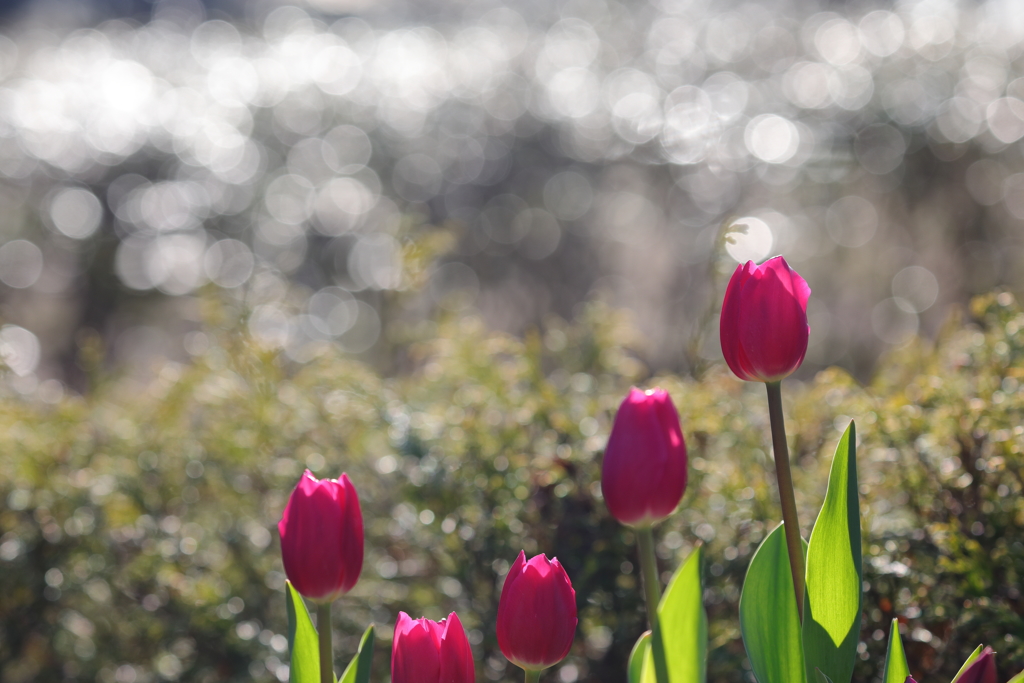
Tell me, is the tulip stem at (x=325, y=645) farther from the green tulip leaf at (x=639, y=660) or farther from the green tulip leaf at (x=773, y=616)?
the green tulip leaf at (x=773, y=616)

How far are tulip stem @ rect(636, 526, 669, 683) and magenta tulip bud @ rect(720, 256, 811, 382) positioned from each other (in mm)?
248

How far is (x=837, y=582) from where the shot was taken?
1.02m

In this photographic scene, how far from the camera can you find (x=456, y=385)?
202 centimetres

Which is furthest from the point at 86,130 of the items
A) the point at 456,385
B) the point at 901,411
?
the point at 901,411

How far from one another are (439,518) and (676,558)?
0.48m

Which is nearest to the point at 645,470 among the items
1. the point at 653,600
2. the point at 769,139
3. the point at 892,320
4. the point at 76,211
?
the point at 653,600

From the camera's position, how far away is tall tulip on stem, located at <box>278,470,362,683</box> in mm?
1023

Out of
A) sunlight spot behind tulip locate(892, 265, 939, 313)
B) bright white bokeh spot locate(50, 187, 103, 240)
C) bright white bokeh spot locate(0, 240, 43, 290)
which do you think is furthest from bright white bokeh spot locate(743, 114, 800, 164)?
bright white bokeh spot locate(0, 240, 43, 290)

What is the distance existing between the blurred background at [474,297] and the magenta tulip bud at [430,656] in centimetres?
54

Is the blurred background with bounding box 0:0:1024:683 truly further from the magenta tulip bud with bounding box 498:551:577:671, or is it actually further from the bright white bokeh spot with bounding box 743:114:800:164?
the magenta tulip bud with bounding box 498:551:577:671

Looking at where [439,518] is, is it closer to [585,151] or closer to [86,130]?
[585,151]

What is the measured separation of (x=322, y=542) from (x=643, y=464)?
1.36 feet

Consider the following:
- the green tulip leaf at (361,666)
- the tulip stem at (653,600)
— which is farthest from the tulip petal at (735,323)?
the green tulip leaf at (361,666)

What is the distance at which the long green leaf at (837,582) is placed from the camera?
1013 mm
